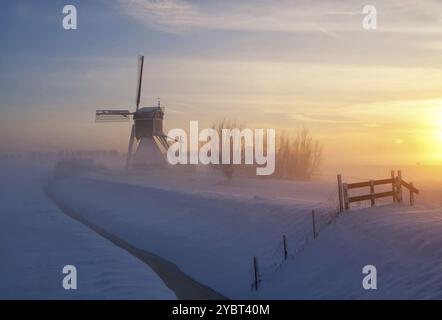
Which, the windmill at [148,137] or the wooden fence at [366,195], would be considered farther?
the windmill at [148,137]

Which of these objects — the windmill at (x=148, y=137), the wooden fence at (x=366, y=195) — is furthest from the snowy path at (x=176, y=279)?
the windmill at (x=148, y=137)

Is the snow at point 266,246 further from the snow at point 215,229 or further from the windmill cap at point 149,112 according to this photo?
the windmill cap at point 149,112

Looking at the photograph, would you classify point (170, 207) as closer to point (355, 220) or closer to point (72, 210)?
point (72, 210)

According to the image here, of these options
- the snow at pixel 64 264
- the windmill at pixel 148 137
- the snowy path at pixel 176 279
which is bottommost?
the snowy path at pixel 176 279

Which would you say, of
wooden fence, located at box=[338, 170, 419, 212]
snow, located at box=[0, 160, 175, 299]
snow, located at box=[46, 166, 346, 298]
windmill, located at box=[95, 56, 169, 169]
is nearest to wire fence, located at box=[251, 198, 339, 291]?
snow, located at box=[46, 166, 346, 298]

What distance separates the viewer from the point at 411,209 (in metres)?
21.4

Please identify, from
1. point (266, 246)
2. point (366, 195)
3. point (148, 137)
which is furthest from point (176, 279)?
point (148, 137)

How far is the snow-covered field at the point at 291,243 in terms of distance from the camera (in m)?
15.5

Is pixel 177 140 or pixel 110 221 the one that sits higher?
pixel 177 140

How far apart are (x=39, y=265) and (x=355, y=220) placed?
39.6 ft

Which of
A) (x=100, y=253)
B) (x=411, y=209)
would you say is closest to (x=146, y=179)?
(x=100, y=253)

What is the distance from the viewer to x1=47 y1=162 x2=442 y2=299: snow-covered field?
610 inches

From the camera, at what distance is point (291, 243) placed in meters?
22.1

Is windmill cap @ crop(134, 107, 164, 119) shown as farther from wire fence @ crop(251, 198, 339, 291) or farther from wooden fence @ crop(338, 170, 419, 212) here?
wooden fence @ crop(338, 170, 419, 212)
